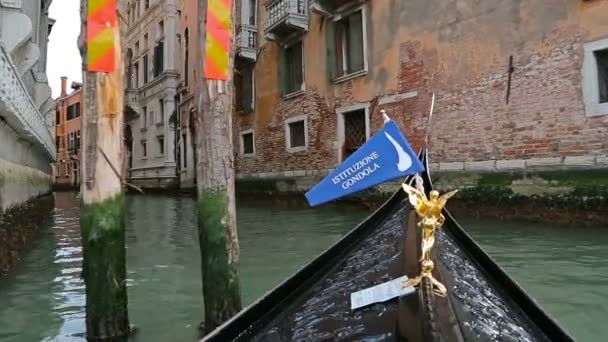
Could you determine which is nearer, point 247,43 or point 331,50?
point 331,50

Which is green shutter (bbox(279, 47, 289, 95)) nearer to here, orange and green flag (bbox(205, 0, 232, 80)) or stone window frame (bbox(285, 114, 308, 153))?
stone window frame (bbox(285, 114, 308, 153))

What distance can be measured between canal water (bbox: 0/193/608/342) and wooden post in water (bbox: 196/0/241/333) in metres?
0.28

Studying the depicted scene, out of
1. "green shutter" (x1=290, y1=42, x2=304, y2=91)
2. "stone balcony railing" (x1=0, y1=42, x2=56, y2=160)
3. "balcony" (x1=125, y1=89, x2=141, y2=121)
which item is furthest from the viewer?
"balcony" (x1=125, y1=89, x2=141, y2=121)

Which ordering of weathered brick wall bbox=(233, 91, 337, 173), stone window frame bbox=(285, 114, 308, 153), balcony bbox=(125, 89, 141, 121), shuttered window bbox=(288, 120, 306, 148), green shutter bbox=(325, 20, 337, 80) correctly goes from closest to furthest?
green shutter bbox=(325, 20, 337, 80)
weathered brick wall bbox=(233, 91, 337, 173)
stone window frame bbox=(285, 114, 308, 153)
shuttered window bbox=(288, 120, 306, 148)
balcony bbox=(125, 89, 141, 121)

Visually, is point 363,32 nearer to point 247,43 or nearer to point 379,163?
point 247,43

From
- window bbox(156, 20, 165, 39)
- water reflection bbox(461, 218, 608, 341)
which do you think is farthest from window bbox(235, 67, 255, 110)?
water reflection bbox(461, 218, 608, 341)

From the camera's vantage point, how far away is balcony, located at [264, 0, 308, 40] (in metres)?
8.84

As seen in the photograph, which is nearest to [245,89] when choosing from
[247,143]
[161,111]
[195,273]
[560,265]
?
[247,143]

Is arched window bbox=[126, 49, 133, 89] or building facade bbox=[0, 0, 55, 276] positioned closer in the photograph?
building facade bbox=[0, 0, 55, 276]

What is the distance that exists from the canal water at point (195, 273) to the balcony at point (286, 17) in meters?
4.44

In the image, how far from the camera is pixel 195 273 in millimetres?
3379

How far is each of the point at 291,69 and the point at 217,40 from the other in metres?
7.88

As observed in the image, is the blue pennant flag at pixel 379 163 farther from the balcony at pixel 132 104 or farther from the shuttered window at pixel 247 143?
the balcony at pixel 132 104

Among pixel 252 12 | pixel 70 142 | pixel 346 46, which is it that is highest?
pixel 252 12
